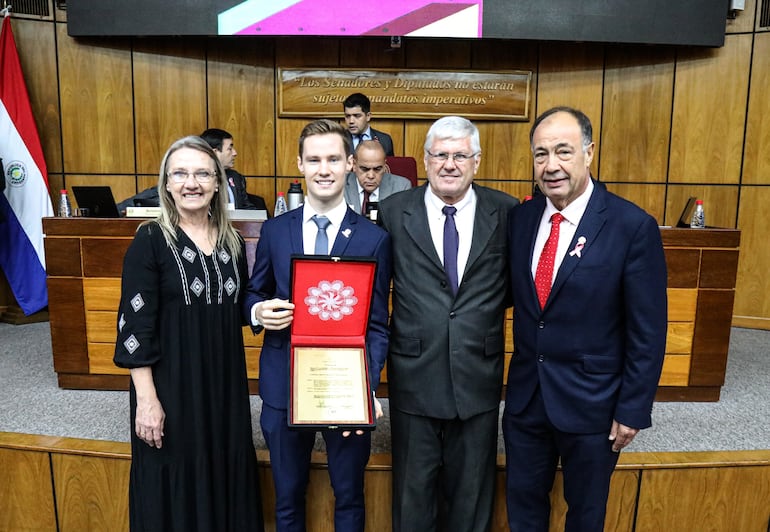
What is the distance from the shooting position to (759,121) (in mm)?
4637

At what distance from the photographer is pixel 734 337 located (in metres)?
4.45

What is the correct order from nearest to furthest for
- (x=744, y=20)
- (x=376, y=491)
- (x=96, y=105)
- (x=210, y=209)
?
(x=210, y=209) → (x=376, y=491) → (x=744, y=20) → (x=96, y=105)

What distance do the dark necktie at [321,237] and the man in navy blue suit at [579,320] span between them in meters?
0.54

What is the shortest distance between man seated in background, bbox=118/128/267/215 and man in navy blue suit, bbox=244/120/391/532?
5.71 feet

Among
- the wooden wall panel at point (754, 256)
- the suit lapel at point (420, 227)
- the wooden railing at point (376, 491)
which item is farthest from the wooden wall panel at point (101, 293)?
the wooden wall panel at point (754, 256)

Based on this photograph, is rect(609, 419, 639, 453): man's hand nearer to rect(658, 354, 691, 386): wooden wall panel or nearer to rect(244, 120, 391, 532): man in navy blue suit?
rect(244, 120, 391, 532): man in navy blue suit

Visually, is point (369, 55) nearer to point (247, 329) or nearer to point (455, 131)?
point (247, 329)

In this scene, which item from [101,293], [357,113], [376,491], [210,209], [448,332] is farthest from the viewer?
[357,113]

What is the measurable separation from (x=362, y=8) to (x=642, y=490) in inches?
154

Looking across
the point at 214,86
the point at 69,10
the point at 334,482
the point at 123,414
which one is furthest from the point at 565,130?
the point at 69,10

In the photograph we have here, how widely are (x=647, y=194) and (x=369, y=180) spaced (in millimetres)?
3130

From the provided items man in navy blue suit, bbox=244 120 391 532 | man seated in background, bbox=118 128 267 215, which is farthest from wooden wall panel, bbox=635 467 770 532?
man seated in background, bbox=118 128 267 215

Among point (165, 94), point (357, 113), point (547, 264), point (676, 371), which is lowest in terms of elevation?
point (676, 371)

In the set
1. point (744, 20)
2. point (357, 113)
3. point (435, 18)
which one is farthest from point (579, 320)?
point (744, 20)
